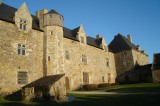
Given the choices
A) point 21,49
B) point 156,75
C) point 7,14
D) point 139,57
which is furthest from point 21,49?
point 139,57

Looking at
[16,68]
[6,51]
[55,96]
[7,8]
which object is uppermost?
[7,8]

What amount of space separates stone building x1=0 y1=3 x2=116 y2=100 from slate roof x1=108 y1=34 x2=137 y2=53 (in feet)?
39.3

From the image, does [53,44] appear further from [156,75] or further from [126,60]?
[126,60]

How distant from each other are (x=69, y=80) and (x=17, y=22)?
37.4 ft

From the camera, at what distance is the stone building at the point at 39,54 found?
19867 mm

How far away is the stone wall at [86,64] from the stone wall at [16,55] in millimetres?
5175

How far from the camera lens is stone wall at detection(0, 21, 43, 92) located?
20.4 meters

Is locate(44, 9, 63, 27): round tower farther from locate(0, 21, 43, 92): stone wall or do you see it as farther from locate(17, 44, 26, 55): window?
locate(17, 44, 26, 55): window

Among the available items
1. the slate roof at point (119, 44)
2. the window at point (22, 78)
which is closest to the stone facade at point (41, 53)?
the window at point (22, 78)

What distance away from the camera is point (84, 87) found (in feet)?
101

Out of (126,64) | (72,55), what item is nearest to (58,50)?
(72,55)

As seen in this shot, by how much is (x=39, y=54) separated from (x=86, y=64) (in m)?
10.7

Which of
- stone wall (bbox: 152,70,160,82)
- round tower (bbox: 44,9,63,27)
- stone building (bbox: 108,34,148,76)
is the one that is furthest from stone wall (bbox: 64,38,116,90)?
stone wall (bbox: 152,70,160,82)

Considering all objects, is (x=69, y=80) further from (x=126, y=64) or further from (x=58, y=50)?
(x=126, y=64)
